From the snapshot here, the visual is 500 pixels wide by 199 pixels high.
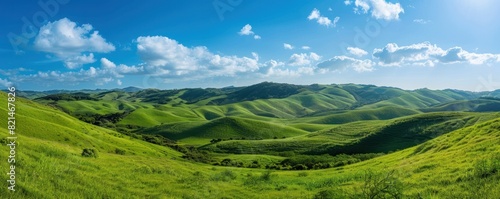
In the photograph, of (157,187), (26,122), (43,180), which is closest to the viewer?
(43,180)

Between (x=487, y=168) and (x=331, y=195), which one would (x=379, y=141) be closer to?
(x=487, y=168)

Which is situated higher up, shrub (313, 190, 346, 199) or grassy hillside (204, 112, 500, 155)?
shrub (313, 190, 346, 199)

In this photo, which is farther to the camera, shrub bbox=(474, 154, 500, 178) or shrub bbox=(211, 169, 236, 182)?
shrub bbox=(211, 169, 236, 182)

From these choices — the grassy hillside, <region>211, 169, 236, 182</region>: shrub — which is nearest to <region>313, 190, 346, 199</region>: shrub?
<region>211, 169, 236, 182</region>: shrub

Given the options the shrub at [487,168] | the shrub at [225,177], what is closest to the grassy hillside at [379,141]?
the shrub at [225,177]

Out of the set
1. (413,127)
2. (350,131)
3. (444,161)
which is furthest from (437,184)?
(350,131)

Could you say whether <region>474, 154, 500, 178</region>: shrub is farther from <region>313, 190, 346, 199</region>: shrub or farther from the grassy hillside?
the grassy hillside

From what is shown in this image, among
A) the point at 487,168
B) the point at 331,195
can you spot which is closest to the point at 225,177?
the point at 331,195

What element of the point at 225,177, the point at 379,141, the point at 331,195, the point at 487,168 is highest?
the point at 487,168

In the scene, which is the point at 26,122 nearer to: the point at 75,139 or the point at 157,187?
the point at 75,139

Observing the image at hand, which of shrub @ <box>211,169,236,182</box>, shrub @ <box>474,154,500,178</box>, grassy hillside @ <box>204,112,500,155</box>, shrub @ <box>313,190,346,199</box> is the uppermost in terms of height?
shrub @ <box>474,154,500,178</box>

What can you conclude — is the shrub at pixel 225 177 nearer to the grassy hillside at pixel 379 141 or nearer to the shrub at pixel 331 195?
the shrub at pixel 331 195

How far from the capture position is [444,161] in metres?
31.2

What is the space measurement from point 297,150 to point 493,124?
115468 millimetres
